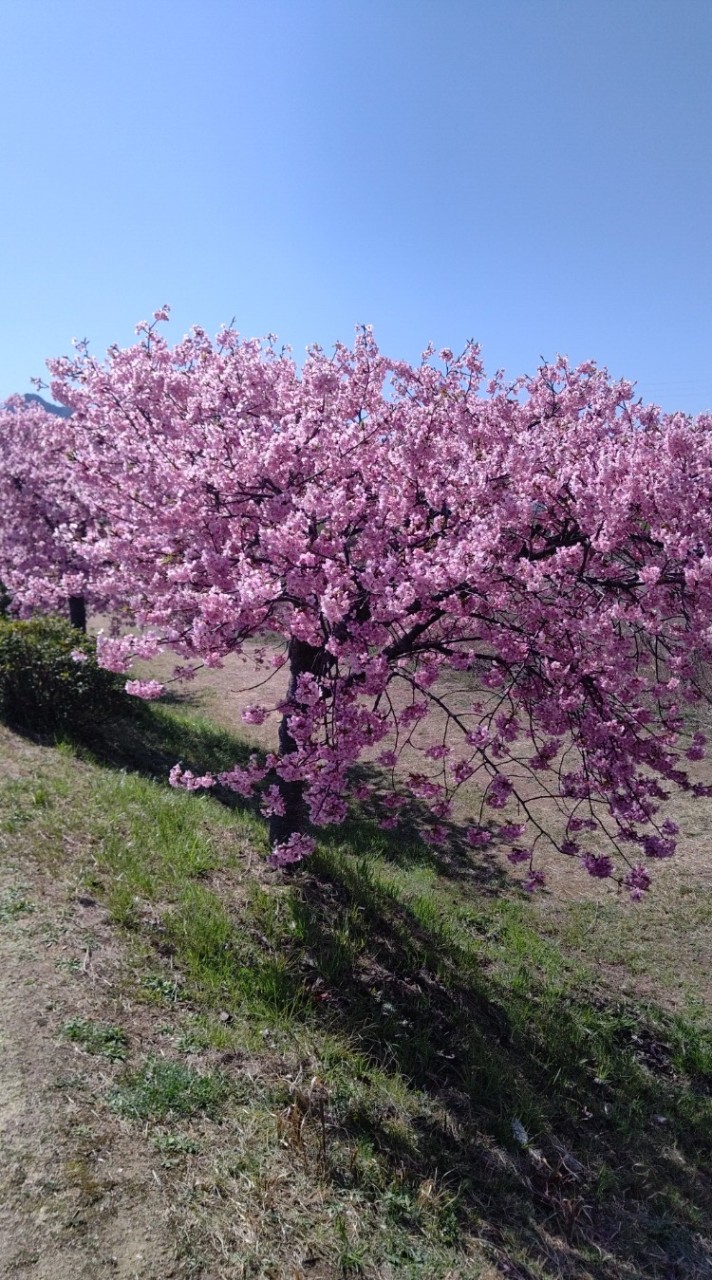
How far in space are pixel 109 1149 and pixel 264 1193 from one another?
62 cm

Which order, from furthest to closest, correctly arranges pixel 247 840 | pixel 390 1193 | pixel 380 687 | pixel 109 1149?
pixel 247 840
pixel 380 687
pixel 390 1193
pixel 109 1149

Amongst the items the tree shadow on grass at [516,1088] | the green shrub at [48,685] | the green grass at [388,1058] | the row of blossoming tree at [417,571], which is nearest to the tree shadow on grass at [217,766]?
the green shrub at [48,685]

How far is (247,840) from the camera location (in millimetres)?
5957

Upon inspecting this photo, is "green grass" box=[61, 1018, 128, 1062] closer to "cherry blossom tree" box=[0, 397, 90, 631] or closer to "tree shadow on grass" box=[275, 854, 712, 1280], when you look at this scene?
"tree shadow on grass" box=[275, 854, 712, 1280]

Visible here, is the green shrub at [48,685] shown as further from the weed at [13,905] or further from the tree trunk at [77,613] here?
the tree trunk at [77,613]

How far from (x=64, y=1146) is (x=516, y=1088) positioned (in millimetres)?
2562

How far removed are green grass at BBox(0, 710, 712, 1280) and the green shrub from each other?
0.87m

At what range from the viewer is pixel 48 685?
7.46 meters

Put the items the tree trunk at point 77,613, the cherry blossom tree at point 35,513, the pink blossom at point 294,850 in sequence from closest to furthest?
the pink blossom at point 294,850
the cherry blossom tree at point 35,513
the tree trunk at point 77,613

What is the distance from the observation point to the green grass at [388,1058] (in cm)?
304

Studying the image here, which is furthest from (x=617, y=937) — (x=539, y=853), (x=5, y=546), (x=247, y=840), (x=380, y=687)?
(x=5, y=546)

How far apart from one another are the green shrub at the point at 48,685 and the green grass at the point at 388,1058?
87 cm

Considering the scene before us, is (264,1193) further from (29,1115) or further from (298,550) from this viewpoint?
(298,550)

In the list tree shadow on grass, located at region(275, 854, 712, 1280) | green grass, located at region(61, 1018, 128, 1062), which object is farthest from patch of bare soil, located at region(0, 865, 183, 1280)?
tree shadow on grass, located at region(275, 854, 712, 1280)
